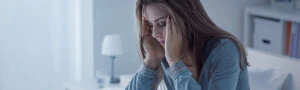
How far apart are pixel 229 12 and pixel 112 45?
3.30 feet

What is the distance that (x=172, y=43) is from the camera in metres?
1.46

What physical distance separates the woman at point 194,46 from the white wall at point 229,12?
6.03 ft

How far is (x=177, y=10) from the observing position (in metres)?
1.42

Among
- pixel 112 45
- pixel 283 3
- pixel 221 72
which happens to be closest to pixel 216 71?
pixel 221 72

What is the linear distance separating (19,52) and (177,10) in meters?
1.80

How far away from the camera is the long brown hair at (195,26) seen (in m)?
1.42

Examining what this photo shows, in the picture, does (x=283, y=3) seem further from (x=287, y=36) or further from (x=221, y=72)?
(x=221, y=72)

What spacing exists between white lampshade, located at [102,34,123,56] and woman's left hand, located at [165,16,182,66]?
4.40 feet

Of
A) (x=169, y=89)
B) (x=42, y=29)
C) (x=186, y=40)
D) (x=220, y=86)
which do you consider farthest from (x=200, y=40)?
(x=42, y=29)

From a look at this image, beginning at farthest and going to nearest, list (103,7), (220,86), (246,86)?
(103,7) < (246,86) < (220,86)

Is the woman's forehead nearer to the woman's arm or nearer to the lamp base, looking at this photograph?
the woman's arm

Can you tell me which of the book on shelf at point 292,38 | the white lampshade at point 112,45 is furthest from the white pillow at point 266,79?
the book on shelf at point 292,38

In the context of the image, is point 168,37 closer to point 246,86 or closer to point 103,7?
point 246,86

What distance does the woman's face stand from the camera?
144 cm
